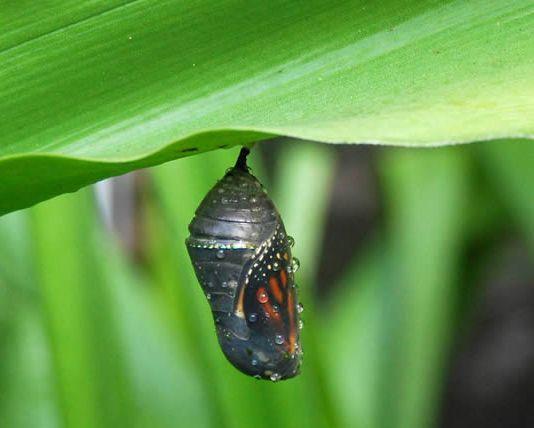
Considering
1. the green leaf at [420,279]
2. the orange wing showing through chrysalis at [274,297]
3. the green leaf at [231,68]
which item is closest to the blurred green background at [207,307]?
the green leaf at [420,279]

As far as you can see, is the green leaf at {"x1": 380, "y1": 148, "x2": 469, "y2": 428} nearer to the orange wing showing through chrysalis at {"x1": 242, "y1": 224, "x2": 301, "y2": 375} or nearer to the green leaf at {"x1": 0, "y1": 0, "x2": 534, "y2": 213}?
the orange wing showing through chrysalis at {"x1": 242, "y1": 224, "x2": 301, "y2": 375}

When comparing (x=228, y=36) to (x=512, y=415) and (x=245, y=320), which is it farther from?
(x=512, y=415)

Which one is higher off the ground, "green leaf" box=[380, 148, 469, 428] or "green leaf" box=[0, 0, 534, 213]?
"green leaf" box=[0, 0, 534, 213]

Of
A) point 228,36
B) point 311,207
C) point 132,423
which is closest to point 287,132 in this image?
point 228,36


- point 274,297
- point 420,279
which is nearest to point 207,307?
point 274,297

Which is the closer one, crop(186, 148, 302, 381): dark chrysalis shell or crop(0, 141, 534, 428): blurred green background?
crop(186, 148, 302, 381): dark chrysalis shell

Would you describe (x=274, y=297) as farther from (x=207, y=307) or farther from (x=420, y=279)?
(x=420, y=279)

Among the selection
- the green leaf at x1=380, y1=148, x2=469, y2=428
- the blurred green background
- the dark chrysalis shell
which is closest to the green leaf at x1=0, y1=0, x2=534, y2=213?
the dark chrysalis shell

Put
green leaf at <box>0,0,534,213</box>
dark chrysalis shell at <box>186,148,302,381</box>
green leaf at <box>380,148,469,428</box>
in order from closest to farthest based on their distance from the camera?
green leaf at <box>0,0,534,213</box>, dark chrysalis shell at <box>186,148,302,381</box>, green leaf at <box>380,148,469,428</box>
